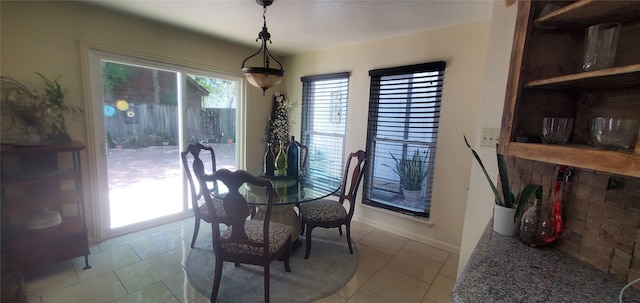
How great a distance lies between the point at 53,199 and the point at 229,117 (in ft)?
6.53

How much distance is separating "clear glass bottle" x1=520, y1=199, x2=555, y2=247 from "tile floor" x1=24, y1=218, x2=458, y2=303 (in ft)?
3.61

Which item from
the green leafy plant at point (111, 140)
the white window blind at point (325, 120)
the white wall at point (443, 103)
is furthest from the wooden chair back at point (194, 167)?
the white wall at point (443, 103)

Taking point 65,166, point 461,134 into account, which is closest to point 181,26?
point 65,166

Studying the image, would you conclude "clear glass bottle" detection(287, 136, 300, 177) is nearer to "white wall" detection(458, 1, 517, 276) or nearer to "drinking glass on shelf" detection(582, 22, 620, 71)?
"white wall" detection(458, 1, 517, 276)

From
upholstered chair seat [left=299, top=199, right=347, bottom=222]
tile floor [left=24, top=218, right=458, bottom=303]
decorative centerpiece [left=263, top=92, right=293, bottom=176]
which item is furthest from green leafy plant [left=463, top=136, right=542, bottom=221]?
decorative centerpiece [left=263, top=92, right=293, bottom=176]

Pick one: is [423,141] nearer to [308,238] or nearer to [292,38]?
[308,238]

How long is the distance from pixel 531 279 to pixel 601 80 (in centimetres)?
71

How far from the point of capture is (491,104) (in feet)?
5.39

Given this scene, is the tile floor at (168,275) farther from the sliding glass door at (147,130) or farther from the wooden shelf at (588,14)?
the wooden shelf at (588,14)

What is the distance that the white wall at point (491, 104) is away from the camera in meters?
1.56

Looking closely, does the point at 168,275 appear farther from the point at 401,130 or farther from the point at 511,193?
the point at 401,130

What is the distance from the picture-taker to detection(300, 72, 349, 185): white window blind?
3.38 metres

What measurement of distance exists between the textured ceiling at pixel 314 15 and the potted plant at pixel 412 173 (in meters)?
1.37

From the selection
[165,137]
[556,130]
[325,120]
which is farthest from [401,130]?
[165,137]
